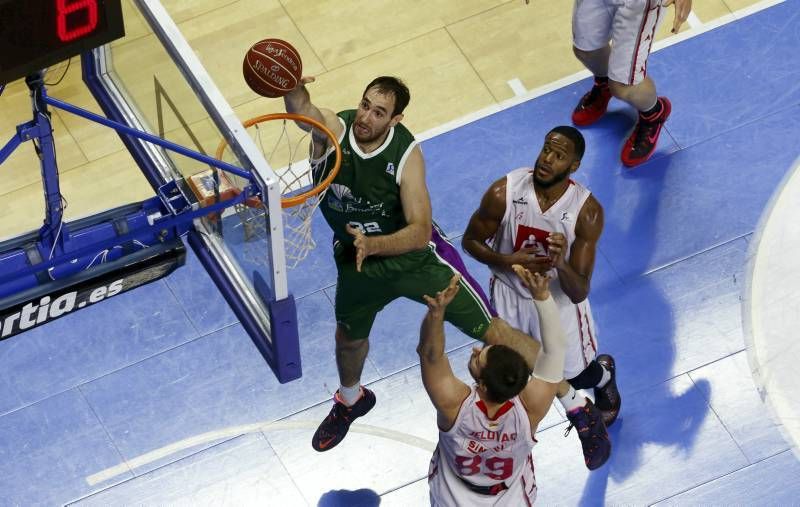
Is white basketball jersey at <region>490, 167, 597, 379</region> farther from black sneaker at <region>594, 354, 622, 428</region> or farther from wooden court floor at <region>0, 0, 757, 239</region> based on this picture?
wooden court floor at <region>0, 0, 757, 239</region>

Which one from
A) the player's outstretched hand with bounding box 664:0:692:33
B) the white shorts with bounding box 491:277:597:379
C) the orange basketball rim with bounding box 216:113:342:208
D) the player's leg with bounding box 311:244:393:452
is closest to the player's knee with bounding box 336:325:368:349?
the player's leg with bounding box 311:244:393:452

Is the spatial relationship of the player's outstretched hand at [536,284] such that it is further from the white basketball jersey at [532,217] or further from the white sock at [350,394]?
the white sock at [350,394]

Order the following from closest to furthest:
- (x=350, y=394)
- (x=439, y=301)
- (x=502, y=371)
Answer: (x=502, y=371)
(x=439, y=301)
(x=350, y=394)

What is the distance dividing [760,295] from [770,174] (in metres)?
0.89

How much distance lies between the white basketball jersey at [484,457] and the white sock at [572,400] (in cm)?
75

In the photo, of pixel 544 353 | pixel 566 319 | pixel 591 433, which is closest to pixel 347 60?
pixel 566 319

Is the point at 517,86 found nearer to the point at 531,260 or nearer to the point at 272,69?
the point at 531,260

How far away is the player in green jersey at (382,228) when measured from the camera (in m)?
6.64

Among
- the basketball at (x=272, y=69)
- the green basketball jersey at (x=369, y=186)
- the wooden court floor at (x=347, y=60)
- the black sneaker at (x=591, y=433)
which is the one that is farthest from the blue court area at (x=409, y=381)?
the basketball at (x=272, y=69)

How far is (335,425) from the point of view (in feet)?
24.6

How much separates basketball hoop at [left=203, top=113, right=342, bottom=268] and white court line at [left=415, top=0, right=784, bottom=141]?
86 centimetres

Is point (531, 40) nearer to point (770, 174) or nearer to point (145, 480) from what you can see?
point (770, 174)

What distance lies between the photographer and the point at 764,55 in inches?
361

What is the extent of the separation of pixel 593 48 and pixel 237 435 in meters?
3.14
